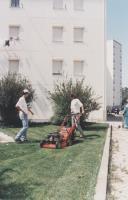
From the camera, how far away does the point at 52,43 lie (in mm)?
43531

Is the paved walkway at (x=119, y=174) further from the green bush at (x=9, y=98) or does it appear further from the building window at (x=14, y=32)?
the building window at (x=14, y=32)

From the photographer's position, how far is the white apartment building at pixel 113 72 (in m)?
65.7

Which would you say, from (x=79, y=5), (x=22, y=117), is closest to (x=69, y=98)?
(x=22, y=117)

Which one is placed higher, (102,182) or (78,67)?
(78,67)

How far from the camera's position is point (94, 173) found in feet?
37.6

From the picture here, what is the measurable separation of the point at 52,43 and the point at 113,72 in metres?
24.9

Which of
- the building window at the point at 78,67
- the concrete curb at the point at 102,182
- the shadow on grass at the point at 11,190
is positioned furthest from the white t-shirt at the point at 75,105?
the building window at the point at 78,67

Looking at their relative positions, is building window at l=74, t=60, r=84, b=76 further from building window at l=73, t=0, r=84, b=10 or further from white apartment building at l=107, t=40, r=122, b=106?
white apartment building at l=107, t=40, r=122, b=106

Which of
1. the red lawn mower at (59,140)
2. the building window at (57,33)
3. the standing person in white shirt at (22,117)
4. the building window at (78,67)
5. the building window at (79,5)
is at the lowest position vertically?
the red lawn mower at (59,140)

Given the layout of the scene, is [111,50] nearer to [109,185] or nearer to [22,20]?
[22,20]

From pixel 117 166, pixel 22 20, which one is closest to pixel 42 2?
pixel 22 20

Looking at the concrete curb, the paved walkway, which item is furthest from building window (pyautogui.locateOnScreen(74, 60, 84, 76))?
the concrete curb

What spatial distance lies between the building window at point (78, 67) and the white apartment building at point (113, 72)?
2168 centimetres

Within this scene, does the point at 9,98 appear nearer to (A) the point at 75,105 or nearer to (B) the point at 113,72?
(A) the point at 75,105
